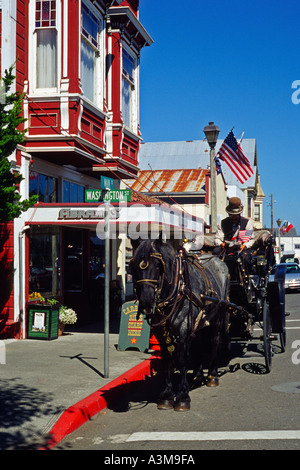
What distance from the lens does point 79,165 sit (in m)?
15.1

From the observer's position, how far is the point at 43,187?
1425 centimetres

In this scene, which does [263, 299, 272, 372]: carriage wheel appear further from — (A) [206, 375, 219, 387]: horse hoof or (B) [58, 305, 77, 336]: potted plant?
(B) [58, 305, 77, 336]: potted plant

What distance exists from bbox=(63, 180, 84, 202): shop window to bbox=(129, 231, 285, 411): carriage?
5.85 metres

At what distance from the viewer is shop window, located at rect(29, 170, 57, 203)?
13.7 metres

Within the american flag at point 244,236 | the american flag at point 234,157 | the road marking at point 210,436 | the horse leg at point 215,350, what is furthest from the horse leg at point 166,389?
the american flag at point 234,157

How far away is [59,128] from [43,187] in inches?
70.4

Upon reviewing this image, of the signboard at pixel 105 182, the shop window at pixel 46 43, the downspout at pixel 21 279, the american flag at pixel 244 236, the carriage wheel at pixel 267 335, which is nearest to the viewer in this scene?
the signboard at pixel 105 182

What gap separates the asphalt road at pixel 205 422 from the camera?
19.3 feet

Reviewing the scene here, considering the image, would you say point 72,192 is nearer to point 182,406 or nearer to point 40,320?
point 40,320

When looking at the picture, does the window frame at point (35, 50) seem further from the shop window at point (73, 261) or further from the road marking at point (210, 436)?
the road marking at point (210, 436)

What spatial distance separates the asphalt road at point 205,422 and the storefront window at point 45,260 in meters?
4.93

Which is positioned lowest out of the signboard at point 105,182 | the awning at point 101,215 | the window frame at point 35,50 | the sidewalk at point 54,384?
the sidewalk at point 54,384
